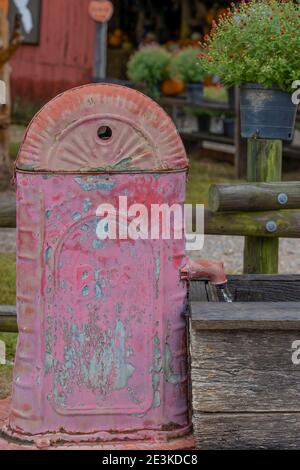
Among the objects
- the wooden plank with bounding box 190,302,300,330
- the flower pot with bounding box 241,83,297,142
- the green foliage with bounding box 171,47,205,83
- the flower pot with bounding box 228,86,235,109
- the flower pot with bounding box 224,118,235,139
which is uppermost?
the green foliage with bounding box 171,47,205,83

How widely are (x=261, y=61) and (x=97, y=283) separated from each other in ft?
5.78

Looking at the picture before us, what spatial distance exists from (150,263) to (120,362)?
0.35m

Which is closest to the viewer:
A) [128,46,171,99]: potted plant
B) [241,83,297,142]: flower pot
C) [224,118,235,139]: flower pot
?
[241,83,297,142]: flower pot

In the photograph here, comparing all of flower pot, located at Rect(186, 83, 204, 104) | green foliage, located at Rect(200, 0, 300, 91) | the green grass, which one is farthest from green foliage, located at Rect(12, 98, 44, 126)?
green foliage, located at Rect(200, 0, 300, 91)

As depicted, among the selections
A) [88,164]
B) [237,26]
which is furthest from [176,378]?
[237,26]

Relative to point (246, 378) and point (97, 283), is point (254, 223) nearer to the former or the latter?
point (97, 283)

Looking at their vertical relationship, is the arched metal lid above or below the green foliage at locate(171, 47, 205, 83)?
below

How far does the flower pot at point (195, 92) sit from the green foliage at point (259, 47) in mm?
7572

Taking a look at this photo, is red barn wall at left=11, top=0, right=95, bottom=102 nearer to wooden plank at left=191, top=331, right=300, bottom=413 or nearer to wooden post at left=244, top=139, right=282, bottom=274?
wooden post at left=244, top=139, right=282, bottom=274

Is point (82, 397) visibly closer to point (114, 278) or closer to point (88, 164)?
point (114, 278)

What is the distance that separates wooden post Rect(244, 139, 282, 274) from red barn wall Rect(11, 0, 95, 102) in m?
10.0

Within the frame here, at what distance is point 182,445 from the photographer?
366cm

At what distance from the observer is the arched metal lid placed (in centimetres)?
358

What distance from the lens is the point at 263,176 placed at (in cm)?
517
